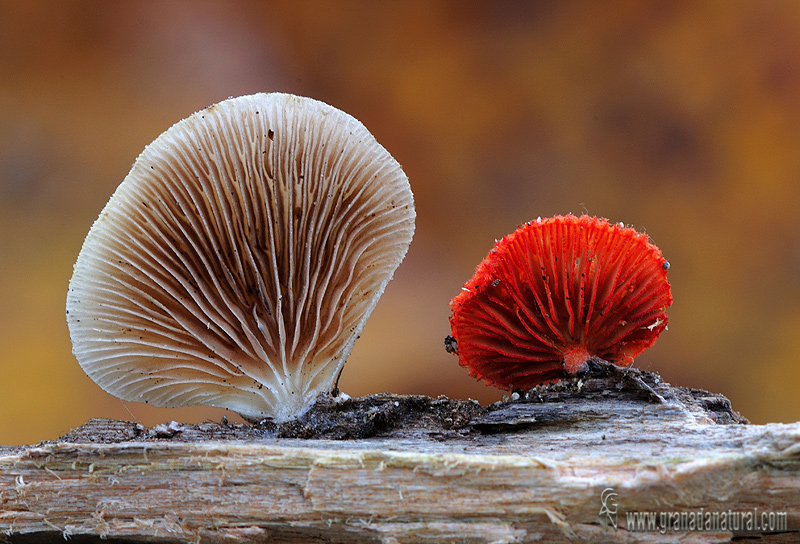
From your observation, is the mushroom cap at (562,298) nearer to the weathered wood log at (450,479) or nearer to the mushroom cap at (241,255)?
the weathered wood log at (450,479)

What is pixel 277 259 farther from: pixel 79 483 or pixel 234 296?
pixel 79 483

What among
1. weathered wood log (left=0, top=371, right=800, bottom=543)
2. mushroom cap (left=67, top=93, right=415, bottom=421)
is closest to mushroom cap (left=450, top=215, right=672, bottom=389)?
weathered wood log (left=0, top=371, right=800, bottom=543)

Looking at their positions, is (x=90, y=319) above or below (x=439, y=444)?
above

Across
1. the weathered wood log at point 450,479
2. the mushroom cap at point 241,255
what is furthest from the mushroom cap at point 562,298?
the mushroom cap at point 241,255

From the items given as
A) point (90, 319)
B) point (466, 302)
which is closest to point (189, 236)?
point (90, 319)

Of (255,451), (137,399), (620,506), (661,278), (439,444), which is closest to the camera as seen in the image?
(620,506)

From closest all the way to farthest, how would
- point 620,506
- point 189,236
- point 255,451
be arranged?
point 620,506 < point 255,451 < point 189,236

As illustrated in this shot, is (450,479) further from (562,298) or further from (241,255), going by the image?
(241,255)

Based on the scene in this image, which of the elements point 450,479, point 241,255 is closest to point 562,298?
point 450,479
